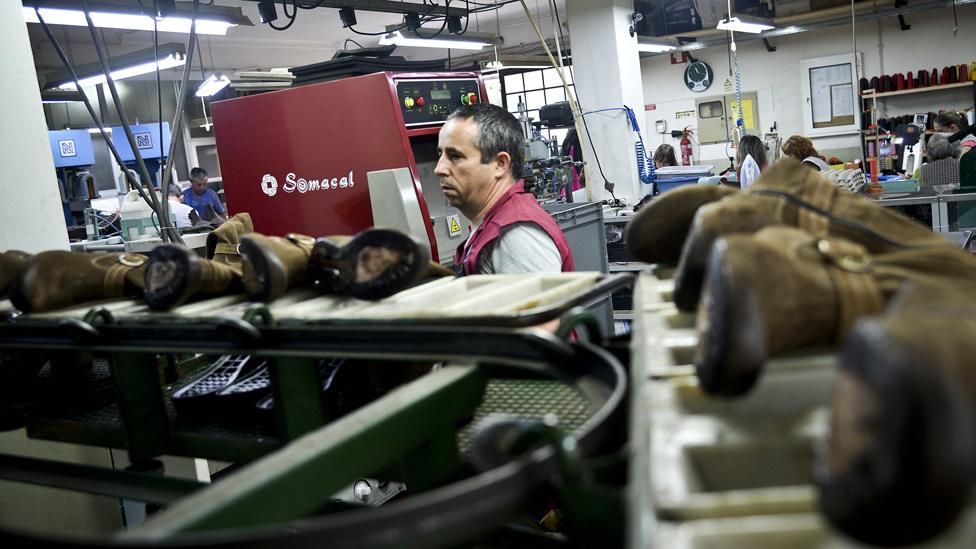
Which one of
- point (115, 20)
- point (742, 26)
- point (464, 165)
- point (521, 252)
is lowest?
point (521, 252)

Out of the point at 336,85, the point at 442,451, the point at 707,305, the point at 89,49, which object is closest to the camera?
the point at 707,305

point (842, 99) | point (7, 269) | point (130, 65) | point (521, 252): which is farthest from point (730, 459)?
point (842, 99)

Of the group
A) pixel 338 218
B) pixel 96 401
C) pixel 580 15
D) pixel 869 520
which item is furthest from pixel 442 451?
pixel 580 15

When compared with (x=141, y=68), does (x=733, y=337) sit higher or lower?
lower

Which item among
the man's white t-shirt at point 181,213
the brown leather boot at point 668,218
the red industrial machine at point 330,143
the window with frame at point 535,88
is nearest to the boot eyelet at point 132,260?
the brown leather boot at point 668,218

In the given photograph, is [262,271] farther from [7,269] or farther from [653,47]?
[653,47]

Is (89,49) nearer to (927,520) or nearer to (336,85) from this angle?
(336,85)

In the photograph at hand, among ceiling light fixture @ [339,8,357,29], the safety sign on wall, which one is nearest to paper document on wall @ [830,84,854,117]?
ceiling light fixture @ [339,8,357,29]

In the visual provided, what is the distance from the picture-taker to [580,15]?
748cm

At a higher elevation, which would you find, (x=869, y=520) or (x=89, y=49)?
(x=89, y=49)

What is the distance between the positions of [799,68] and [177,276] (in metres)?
11.7

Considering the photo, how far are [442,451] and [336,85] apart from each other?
2347 millimetres

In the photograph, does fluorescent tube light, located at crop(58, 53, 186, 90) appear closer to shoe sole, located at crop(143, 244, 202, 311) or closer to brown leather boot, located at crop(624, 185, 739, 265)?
shoe sole, located at crop(143, 244, 202, 311)

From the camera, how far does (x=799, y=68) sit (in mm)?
11711
